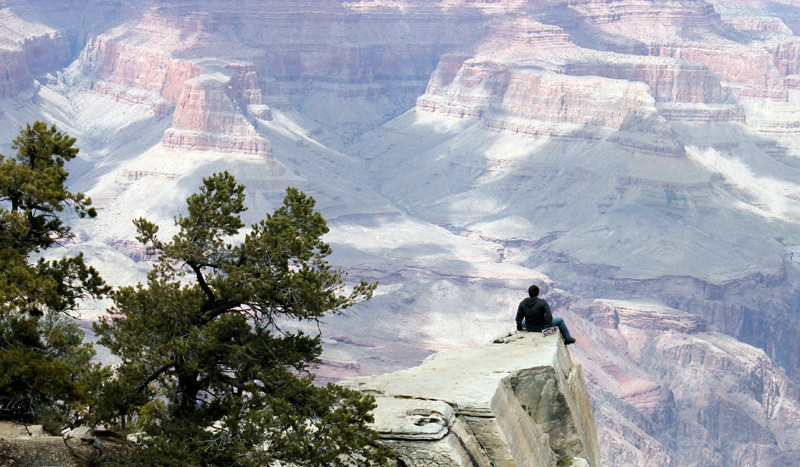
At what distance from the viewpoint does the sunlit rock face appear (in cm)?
10262

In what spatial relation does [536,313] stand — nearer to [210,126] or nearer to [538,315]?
[538,315]

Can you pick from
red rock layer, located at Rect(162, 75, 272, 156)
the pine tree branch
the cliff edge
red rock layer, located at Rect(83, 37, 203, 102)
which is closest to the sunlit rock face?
red rock layer, located at Rect(162, 75, 272, 156)

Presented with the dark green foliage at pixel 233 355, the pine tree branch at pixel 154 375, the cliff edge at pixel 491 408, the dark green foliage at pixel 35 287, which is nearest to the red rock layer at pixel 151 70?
the dark green foliage at pixel 35 287

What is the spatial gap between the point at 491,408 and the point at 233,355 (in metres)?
5.27

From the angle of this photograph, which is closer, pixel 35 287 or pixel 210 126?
pixel 35 287

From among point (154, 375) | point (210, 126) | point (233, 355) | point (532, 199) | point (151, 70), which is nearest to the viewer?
point (233, 355)

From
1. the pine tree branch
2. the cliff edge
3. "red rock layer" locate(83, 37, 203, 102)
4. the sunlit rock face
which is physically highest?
the pine tree branch

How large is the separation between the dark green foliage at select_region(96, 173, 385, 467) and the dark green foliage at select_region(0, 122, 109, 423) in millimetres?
1161

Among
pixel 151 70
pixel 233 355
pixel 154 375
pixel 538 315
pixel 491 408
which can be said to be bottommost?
pixel 151 70

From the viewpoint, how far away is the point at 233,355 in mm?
19594

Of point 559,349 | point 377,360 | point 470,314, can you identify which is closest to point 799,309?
point 470,314

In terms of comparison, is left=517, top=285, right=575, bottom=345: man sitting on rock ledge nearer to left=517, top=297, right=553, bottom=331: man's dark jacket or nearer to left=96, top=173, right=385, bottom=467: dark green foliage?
left=517, top=297, right=553, bottom=331: man's dark jacket

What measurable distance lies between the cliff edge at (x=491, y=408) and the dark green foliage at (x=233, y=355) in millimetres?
1018

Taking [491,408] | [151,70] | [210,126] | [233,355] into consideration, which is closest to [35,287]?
[233,355]
